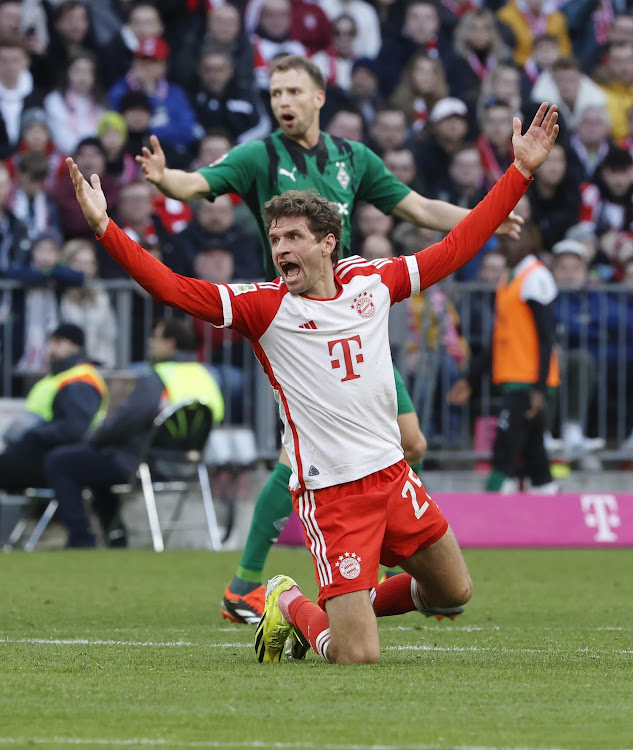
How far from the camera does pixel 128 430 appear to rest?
12602 mm

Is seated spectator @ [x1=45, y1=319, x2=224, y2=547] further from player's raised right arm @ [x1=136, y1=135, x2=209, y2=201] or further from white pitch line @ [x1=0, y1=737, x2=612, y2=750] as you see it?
white pitch line @ [x1=0, y1=737, x2=612, y2=750]

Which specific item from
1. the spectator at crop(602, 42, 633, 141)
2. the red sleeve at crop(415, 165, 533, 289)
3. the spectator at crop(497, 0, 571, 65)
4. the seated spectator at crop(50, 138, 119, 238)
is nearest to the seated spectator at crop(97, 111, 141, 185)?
the seated spectator at crop(50, 138, 119, 238)

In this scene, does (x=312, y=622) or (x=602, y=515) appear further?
(x=602, y=515)

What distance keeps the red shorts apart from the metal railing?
23.1ft

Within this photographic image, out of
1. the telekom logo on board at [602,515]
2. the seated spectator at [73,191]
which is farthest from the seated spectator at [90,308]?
the telekom logo on board at [602,515]

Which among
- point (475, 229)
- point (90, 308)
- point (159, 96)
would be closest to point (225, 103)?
point (159, 96)

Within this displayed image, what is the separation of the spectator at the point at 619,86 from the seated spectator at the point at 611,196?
3.96 ft

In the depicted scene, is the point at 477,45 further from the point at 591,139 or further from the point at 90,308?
the point at 90,308

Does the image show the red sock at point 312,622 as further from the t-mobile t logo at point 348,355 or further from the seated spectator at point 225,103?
the seated spectator at point 225,103

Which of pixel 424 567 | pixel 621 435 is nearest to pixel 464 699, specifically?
pixel 424 567

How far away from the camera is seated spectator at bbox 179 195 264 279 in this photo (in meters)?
14.5

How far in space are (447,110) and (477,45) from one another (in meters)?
1.80

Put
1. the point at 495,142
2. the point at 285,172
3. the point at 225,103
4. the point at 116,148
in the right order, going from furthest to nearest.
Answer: the point at 495,142
the point at 225,103
the point at 116,148
the point at 285,172

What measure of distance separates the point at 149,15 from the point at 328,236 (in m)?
10.8
